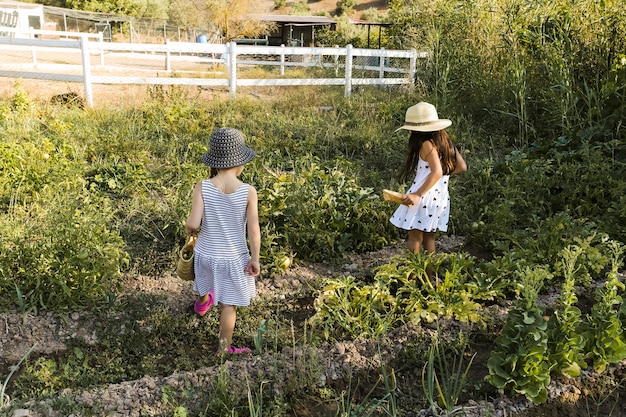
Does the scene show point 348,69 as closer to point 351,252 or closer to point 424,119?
point 351,252

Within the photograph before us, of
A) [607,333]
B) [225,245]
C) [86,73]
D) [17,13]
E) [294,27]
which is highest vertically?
[17,13]

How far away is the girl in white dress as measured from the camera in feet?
12.2

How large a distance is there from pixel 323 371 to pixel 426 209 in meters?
1.38

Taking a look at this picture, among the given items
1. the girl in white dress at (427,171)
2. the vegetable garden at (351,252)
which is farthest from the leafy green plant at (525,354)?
the girl in white dress at (427,171)

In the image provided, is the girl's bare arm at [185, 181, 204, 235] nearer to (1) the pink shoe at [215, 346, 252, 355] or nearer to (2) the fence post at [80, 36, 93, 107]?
(1) the pink shoe at [215, 346, 252, 355]

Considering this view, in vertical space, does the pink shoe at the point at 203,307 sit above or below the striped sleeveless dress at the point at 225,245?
below

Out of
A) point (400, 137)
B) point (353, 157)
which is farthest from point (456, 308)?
point (400, 137)

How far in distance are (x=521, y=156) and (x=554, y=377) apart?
321 centimetres

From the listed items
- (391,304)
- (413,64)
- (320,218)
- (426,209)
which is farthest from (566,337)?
(413,64)

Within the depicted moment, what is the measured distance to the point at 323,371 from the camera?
2.92 metres

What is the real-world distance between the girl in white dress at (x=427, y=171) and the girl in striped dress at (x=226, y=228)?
1056mm

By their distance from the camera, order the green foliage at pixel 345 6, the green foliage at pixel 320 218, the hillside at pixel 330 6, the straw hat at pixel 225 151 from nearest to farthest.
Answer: the straw hat at pixel 225 151, the green foliage at pixel 320 218, the green foliage at pixel 345 6, the hillside at pixel 330 6

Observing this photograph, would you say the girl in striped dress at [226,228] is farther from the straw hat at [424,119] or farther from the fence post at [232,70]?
the fence post at [232,70]

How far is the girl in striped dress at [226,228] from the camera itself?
3.11m
